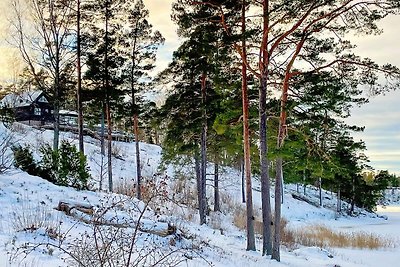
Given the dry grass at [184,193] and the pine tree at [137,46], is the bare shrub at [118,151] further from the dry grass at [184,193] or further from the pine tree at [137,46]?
the pine tree at [137,46]

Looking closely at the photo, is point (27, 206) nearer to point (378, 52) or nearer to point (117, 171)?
point (378, 52)

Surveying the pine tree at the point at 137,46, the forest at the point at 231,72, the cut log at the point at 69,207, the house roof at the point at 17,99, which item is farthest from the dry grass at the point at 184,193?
the cut log at the point at 69,207

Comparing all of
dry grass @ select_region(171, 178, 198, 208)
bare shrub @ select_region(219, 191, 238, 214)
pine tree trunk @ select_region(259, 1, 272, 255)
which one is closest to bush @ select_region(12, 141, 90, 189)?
pine tree trunk @ select_region(259, 1, 272, 255)

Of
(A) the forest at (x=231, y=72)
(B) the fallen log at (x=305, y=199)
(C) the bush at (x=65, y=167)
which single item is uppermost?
(A) the forest at (x=231, y=72)

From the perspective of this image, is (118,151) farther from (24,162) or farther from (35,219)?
(35,219)

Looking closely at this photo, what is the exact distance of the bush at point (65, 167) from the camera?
13789 mm

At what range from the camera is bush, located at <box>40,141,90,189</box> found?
45.2 ft

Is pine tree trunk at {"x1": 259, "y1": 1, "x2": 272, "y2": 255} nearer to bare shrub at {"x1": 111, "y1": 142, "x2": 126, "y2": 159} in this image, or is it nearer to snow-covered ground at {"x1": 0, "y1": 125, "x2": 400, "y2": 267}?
snow-covered ground at {"x1": 0, "y1": 125, "x2": 400, "y2": 267}

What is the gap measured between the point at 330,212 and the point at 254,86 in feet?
85.6

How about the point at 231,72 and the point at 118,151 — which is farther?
the point at 118,151

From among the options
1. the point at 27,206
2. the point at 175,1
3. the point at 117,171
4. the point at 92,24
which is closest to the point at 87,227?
the point at 27,206

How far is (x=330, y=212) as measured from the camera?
121 ft

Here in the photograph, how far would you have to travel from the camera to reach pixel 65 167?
13.8 metres

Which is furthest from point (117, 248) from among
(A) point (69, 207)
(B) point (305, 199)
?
(B) point (305, 199)
